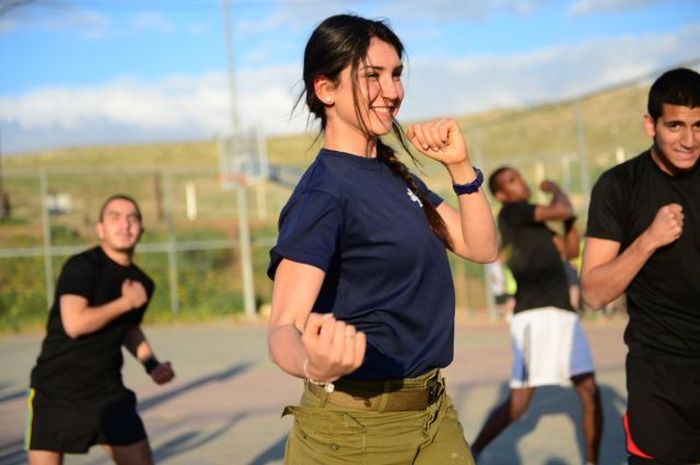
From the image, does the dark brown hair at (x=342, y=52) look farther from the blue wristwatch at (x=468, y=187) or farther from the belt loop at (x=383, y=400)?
the belt loop at (x=383, y=400)

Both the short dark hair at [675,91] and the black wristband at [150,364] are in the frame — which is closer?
the short dark hair at [675,91]

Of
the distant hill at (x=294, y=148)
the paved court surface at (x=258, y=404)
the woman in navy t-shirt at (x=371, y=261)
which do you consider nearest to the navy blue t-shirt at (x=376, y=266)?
the woman in navy t-shirt at (x=371, y=261)

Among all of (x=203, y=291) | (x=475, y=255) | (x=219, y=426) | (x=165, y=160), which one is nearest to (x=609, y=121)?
(x=203, y=291)

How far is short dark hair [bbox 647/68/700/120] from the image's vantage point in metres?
4.15

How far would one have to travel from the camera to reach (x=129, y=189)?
42.0m

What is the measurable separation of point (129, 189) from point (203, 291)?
1672 centimetres

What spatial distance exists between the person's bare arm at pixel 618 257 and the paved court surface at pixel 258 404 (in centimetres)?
354

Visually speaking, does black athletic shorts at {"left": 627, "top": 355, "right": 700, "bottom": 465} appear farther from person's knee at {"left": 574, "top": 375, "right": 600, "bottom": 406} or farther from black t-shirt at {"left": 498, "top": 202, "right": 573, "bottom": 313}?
black t-shirt at {"left": 498, "top": 202, "right": 573, "bottom": 313}

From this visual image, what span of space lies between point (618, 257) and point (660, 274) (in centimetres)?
20

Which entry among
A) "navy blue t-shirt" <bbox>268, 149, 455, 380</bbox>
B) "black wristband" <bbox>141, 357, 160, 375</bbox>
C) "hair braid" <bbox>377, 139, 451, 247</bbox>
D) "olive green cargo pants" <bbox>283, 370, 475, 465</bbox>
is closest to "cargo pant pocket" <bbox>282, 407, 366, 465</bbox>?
"olive green cargo pants" <bbox>283, 370, 475, 465</bbox>

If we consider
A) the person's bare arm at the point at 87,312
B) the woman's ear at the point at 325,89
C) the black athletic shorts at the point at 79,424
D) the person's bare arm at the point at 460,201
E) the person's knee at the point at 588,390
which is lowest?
the person's knee at the point at 588,390

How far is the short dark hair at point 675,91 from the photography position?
163 inches

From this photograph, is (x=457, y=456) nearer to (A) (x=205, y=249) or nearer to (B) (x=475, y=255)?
(B) (x=475, y=255)

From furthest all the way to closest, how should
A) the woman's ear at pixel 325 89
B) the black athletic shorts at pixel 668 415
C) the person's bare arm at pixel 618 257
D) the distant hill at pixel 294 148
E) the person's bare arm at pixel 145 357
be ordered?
the distant hill at pixel 294 148 < the person's bare arm at pixel 145 357 < the black athletic shorts at pixel 668 415 < the person's bare arm at pixel 618 257 < the woman's ear at pixel 325 89
